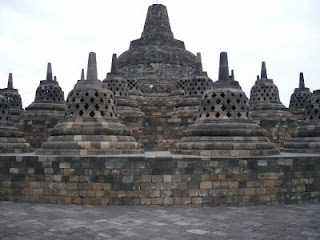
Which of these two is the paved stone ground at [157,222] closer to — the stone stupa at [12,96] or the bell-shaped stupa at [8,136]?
the bell-shaped stupa at [8,136]

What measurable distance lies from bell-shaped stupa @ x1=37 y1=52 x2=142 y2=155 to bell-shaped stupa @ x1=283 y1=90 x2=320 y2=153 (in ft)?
19.0

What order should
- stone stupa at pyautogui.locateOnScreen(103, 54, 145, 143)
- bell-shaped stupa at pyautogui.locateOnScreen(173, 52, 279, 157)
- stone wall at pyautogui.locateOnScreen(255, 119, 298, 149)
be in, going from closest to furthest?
bell-shaped stupa at pyautogui.locateOnScreen(173, 52, 279, 157)
stone wall at pyautogui.locateOnScreen(255, 119, 298, 149)
stone stupa at pyautogui.locateOnScreen(103, 54, 145, 143)

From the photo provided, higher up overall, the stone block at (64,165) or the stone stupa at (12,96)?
the stone stupa at (12,96)

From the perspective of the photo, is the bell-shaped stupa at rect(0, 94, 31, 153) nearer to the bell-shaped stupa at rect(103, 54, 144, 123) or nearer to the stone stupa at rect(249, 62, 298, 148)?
the bell-shaped stupa at rect(103, 54, 144, 123)

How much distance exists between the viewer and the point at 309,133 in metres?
12.3

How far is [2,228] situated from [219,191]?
5.06 metres

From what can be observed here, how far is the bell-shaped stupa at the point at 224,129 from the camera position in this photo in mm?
9781

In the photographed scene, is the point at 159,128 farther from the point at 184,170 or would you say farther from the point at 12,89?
the point at 12,89

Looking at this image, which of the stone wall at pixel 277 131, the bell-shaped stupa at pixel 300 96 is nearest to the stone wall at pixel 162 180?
the stone wall at pixel 277 131

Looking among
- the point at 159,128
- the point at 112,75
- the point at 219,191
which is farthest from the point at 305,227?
the point at 112,75

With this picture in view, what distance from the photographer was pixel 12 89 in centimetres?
2289

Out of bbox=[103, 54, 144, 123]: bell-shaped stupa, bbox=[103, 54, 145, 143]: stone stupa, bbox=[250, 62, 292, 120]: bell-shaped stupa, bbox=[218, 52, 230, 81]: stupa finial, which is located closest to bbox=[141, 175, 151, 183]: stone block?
bbox=[218, 52, 230, 81]: stupa finial

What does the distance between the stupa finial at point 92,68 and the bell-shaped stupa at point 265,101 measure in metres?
12.8

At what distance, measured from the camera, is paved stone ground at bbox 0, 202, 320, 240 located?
605cm
